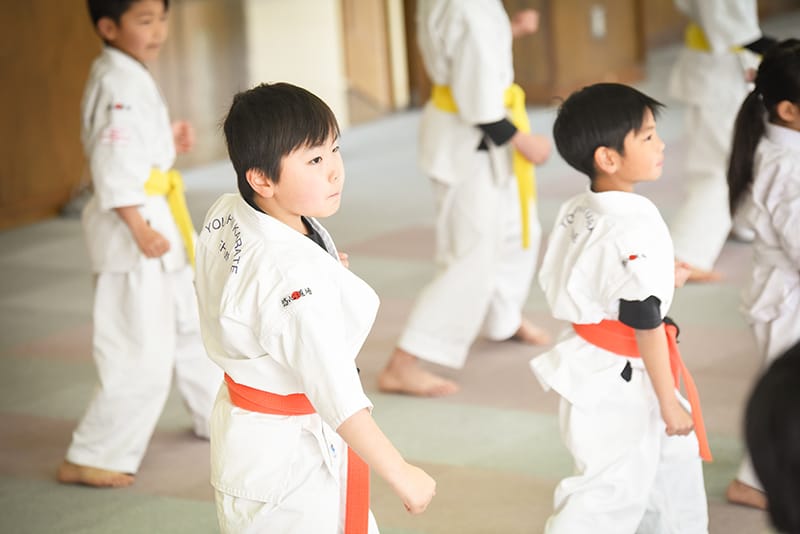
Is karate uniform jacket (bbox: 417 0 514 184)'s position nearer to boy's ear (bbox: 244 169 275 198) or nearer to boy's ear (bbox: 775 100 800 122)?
boy's ear (bbox: 775 100 800 122)

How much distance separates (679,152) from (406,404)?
354 cm

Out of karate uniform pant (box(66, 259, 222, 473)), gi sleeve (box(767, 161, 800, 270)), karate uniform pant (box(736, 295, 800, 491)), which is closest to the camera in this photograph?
gi sleeve (box(767, 161, 800, 270))

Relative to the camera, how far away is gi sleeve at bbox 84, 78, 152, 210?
3016 millimetres

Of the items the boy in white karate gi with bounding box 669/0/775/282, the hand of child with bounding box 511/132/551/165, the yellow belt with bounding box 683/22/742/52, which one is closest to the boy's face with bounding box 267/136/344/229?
the hand of child with bounding box 511/132/551/165

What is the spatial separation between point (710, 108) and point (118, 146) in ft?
8.12

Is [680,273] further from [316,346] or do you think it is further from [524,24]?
[524,24]

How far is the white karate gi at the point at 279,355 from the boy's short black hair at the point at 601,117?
615mm

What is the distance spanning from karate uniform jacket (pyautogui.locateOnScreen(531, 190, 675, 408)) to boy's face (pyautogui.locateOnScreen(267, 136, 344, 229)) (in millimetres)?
604

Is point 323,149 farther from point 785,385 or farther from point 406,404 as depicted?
point 406,404

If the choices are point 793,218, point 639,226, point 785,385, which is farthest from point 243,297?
point 793,218

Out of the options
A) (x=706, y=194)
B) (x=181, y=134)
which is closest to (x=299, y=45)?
(x=706, y=194)

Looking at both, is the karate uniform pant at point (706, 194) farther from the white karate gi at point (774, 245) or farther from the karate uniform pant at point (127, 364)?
the karate uniform pant at point (127, 364)

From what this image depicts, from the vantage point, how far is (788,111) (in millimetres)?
2562

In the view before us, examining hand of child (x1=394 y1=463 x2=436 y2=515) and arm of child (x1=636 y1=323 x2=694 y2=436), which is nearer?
hand of child (x1=394 y1=463 x2=436 y2=515)
